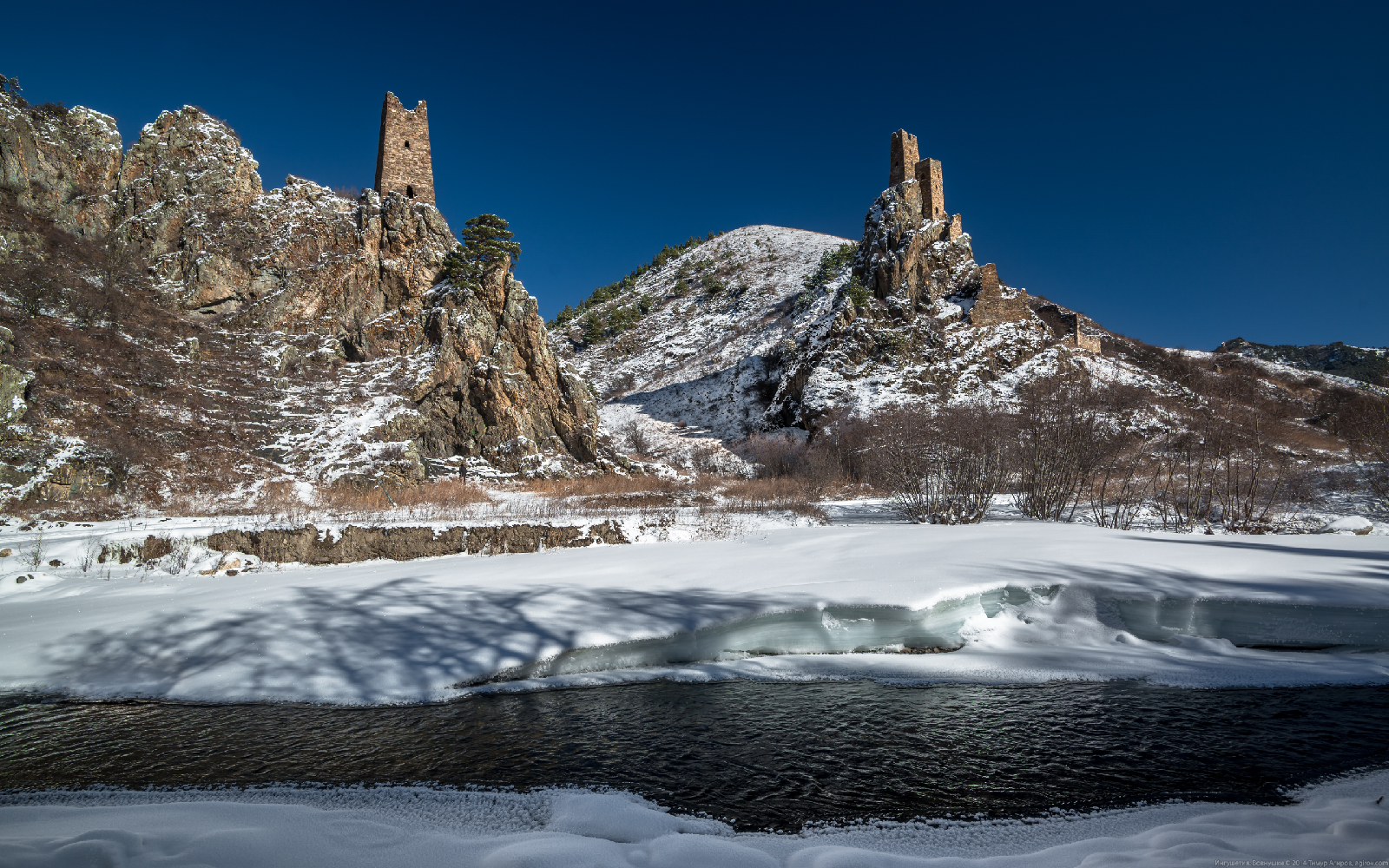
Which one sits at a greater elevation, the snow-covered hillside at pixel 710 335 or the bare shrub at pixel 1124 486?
the snow-covered hillside at pixel 710 335

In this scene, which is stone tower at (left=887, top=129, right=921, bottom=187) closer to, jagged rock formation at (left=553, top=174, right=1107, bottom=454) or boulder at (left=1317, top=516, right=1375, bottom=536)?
jagged rock formation at (left=553, top=174, right=1107, bottom=454)

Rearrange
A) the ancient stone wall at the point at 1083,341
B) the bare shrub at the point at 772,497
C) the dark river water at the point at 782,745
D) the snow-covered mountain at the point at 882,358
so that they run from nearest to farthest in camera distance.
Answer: the dark river water at the point at 782,745 → the bare shrub at the point at 772,497 → the snow-covered mountain at the point at 882,358 → the ancient stone wall at the point at 1083,341

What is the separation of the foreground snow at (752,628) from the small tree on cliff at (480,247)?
907 inches

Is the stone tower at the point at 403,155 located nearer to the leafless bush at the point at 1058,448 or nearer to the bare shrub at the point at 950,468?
the bare shrub at the point at 950,468

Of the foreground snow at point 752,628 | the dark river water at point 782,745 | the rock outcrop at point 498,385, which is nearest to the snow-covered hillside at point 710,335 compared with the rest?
the rock outcrop at point 498,385

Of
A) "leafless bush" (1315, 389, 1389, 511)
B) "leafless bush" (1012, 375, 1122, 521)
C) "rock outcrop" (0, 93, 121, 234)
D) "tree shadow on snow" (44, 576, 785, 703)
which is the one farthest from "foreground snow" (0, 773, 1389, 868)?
"rock outcrop" (0, 93, 121, 234)

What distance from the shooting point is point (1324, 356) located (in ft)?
232

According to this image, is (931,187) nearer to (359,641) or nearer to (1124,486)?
(1124,486)

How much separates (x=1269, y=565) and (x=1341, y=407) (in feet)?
100

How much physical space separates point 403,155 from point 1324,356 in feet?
304

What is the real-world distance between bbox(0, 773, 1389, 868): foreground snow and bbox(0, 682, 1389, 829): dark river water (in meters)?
0.24

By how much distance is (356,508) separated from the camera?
55.4ft

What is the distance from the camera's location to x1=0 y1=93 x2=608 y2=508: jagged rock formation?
20578mm

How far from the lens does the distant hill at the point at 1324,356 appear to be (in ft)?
197
